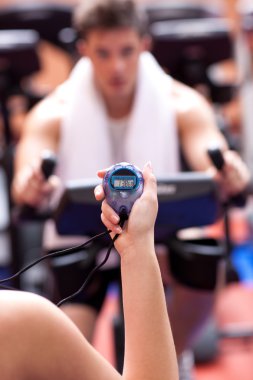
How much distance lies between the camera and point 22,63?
3350 millimetres

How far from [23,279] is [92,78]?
123 centimetres

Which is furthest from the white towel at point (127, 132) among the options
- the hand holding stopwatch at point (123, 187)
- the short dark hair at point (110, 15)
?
the hand holding stopwatch at point (123, 187)

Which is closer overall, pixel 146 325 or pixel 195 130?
pixel 146 325

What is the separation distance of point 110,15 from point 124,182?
138cm

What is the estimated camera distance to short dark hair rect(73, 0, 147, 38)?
7.91 ft

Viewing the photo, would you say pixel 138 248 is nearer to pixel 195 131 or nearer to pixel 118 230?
pixel 118 230

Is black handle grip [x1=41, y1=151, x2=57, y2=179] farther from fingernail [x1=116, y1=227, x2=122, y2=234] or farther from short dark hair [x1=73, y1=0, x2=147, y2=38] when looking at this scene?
fingernail [x1=116, y1=227, x2=122, y2=234]

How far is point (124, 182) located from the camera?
112 cm

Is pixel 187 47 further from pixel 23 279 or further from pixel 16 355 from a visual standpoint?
pixel 16 355

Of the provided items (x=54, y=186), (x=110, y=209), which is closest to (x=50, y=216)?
(x=54, y=186)

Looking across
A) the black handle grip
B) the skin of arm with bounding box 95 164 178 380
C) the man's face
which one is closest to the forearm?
the skin of arm with bounding box 95 164 178 380

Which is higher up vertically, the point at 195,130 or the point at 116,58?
the point at 116,58

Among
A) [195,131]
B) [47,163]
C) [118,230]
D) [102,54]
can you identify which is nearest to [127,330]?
[118,230]

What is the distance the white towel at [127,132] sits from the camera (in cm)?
234
